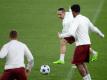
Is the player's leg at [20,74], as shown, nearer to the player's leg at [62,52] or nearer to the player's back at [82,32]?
the player's back at [82,32]

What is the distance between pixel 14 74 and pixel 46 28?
12.4m

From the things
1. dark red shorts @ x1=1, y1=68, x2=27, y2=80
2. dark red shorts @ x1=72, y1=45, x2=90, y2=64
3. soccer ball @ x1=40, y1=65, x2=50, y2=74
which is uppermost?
dark red shorts @ x1=72, y1=45, x2=90, y2=64

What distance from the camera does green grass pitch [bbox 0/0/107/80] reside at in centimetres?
2109

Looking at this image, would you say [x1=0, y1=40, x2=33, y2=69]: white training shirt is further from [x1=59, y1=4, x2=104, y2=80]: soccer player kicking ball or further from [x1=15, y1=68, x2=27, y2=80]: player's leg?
[x1=59, y1=4, x2=104, y2=80]: soccer player kicking ball

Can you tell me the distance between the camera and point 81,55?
17.7 metres

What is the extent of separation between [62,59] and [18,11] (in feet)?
33.9

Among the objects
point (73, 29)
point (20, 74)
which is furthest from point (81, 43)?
point (20, 74)

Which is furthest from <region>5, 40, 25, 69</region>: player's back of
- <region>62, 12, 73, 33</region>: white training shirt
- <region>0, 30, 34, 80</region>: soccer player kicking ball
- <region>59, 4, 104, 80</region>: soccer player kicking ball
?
<region>62, 12, 73, 33</region>: white training shirt

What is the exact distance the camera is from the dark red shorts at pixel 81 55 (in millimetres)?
17688

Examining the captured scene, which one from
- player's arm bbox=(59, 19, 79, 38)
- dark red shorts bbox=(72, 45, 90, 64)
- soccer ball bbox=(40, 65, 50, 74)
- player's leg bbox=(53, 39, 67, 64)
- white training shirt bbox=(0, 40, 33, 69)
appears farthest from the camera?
player's leg bbox=(53, 39, 67, 64)

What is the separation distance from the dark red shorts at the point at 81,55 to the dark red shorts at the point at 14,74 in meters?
2.37

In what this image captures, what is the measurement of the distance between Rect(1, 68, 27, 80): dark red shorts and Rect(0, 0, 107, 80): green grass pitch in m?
4.02

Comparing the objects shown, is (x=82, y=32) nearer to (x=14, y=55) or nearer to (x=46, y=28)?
(x=14, y=55)

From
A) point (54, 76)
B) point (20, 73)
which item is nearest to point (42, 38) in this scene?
point (54, 76)
